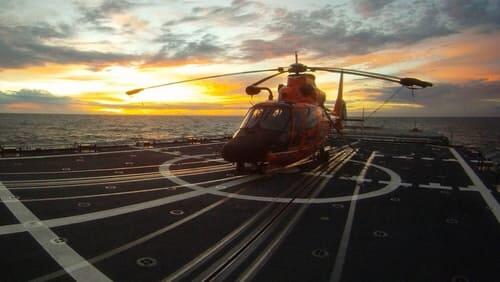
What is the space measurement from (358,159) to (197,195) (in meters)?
14.7

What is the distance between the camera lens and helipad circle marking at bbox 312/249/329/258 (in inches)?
290

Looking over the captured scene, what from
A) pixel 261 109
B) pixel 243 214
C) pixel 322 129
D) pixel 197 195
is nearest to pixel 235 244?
pixel 243 214

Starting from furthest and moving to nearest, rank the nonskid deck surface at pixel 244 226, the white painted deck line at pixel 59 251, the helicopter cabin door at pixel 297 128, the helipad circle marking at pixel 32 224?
the helicopter cabin door at pixel 297 128 < the helipad circle marking at pixel 32 224 < the nonskid deck surface at pixel 244 226 < the white painted deck line at pixel 59 251

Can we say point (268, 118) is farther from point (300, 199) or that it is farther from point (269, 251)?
point (269, 251)

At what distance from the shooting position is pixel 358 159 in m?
23.2

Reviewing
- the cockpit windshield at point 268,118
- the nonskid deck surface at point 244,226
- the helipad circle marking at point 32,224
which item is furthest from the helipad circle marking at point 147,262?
the cockpit windshield at point 268,118

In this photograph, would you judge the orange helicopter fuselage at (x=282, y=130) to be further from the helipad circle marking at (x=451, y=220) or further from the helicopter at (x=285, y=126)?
the helipad circle marking at (x=451, y=220)

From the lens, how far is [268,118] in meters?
16.2

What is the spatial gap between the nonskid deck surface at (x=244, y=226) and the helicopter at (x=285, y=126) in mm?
1226

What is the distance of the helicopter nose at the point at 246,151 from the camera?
47.3ft

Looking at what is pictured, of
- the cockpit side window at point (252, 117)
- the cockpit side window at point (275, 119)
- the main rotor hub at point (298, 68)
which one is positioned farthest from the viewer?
the main rotor hub at point (298, 68)

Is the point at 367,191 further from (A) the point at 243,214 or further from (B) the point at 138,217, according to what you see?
(B) the point at 138,217

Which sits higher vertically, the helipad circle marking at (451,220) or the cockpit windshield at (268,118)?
the cockpit windshield at (268,118)

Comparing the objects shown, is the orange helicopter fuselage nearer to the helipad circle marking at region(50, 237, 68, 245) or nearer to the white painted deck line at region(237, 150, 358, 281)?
the white painted deck line at region(237, 150, 358, 281)
